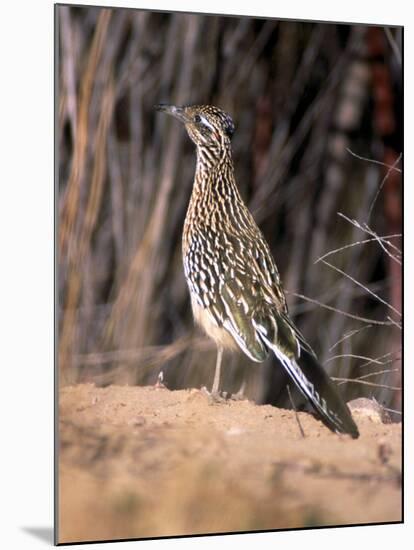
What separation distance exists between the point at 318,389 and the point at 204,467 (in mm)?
575

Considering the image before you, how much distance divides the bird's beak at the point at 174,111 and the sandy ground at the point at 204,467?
1072 mm

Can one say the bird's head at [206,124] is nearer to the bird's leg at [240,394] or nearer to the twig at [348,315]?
the twig at [348,315]

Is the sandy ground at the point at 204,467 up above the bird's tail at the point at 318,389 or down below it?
below

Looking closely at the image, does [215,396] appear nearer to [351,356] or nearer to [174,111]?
[351,356]

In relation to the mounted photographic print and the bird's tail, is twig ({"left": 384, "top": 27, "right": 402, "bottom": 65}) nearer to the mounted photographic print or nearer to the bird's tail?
the mounted photographic print

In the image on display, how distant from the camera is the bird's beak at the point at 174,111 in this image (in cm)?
518

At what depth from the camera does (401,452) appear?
5.56 meters

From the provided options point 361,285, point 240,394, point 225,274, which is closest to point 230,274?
point 225,274

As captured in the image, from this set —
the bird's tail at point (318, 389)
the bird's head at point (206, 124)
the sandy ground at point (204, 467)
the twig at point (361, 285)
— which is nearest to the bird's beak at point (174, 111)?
the bird's head at point (206, 124)

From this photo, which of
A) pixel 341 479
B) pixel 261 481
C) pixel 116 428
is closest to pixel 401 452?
pixel 341 479

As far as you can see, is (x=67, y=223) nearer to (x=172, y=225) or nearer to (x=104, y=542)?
(x=172, y=225)

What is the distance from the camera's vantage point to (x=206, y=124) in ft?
17.3

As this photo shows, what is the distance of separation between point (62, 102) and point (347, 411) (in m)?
1.72

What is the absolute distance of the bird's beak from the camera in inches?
204
